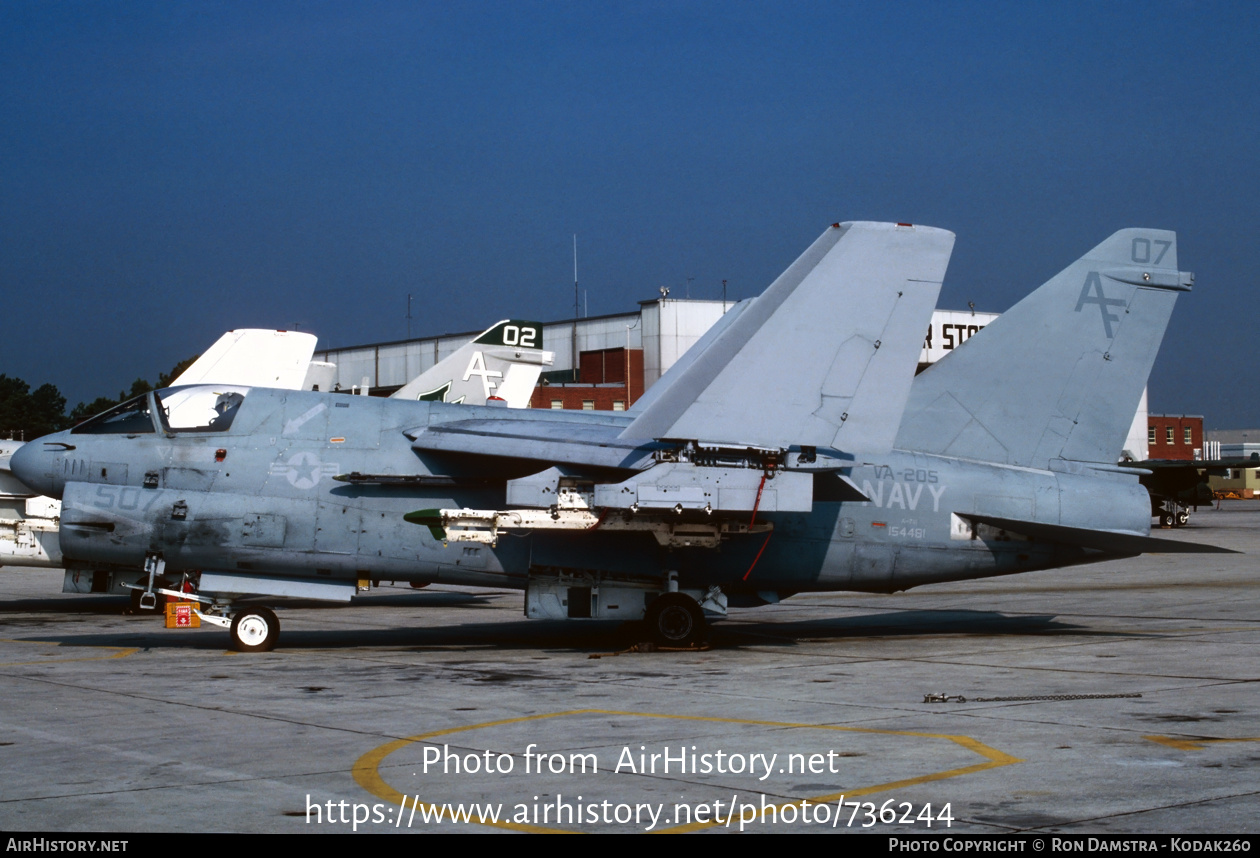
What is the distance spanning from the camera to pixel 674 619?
1691cm

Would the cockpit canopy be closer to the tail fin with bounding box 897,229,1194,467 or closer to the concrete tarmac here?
the concrete tarmac

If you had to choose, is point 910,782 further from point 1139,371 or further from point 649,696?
point 1139,371

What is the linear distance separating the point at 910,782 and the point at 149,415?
12807 millimetres

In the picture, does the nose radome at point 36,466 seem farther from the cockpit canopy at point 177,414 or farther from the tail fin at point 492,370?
the tail fin at point 492,370

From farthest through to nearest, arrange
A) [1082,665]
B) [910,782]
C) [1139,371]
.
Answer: [1139,371] < [1082,665] < [910,782]

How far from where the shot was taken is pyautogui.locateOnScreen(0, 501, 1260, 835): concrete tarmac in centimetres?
741

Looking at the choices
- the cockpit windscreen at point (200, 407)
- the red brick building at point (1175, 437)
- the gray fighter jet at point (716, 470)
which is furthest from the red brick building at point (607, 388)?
the red brick building at point (1175, 437)

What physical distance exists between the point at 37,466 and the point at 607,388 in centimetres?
5041

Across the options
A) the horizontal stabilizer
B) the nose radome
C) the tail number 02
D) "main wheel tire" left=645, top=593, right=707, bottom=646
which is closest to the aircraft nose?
the nose radome

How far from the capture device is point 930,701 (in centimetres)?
1184

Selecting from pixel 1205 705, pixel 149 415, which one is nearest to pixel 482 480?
pixel 149 415

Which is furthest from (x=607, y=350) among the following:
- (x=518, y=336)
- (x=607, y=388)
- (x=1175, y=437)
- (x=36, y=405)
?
(x=36, y=405)

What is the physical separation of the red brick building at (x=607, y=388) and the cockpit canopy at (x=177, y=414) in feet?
153

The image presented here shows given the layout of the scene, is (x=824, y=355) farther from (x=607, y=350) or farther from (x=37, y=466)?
(x=607, y=350)
